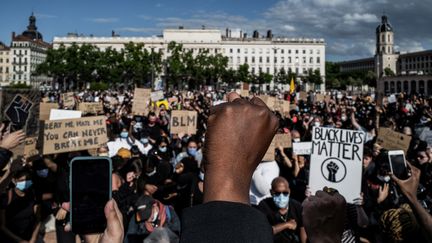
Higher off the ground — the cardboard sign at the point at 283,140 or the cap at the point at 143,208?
the cardboard sign at the point at 283,140

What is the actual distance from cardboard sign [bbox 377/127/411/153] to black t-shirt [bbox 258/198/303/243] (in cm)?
324

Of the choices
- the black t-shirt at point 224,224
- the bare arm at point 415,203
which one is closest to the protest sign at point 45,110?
the bare arm at point 415,203

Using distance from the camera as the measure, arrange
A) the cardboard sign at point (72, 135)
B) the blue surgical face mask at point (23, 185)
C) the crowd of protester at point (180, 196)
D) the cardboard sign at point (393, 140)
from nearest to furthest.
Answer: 1. the crowd of protester at point (180, 196)
2. the blue surgical face mask at point (23, 185)
3. the cardboard sign at point (72, 135)
4. the cardboard sign at point (393, 140)

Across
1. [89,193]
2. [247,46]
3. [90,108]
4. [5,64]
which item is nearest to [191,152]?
[89,193]

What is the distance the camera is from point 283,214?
14.8 feet

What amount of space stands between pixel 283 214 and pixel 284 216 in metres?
0.03

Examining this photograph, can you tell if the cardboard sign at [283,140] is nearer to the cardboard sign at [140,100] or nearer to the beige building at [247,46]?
the cardboard sign at [140,100]

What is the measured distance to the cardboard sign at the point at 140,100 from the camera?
1345 cm

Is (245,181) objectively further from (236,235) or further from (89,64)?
(89,64)

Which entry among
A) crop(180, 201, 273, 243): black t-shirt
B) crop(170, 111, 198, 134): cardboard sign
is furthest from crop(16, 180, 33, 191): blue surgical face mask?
crop(180, 201, 273, 243): black t-shirt

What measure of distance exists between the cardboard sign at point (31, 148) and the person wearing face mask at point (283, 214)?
439 centimetres

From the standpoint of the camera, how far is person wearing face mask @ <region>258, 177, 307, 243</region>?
4246 millimetres

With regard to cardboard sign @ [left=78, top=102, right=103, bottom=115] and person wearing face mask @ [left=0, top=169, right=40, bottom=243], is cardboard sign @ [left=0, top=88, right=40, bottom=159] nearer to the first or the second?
person wearing face mask @ [left=0, top=169, right=40, bottom=243]

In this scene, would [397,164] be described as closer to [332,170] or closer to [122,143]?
[332,170]
